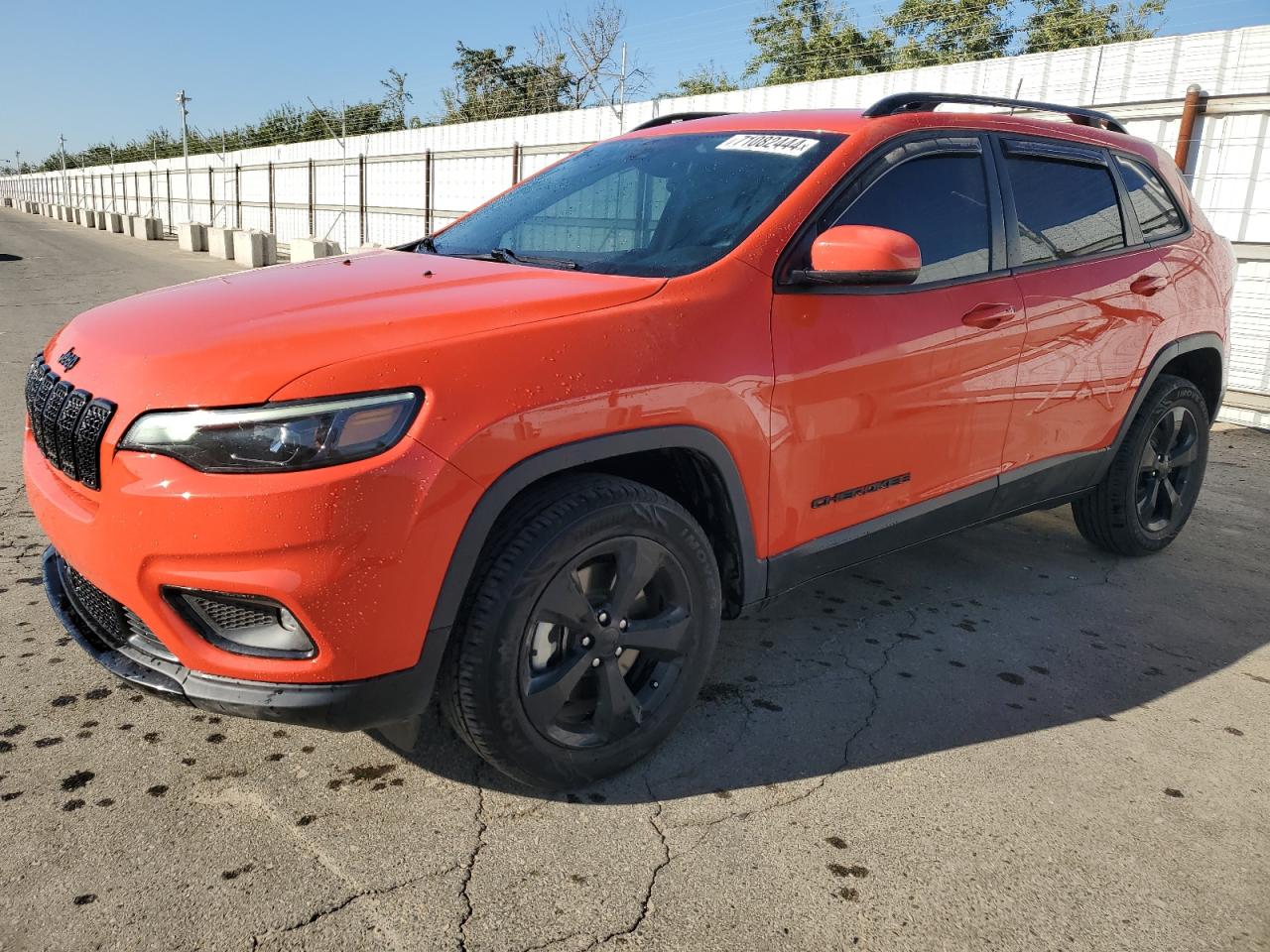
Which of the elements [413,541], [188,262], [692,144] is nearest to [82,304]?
[188,262]

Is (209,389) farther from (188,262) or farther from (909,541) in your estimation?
(188,262)

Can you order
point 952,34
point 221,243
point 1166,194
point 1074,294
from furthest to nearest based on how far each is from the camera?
1. point 221,243
2. point 952,34
3. point 1166,194
4. point 1074,294

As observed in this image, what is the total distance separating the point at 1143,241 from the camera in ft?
12.8

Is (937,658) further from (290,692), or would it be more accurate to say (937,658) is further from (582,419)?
(290,692)

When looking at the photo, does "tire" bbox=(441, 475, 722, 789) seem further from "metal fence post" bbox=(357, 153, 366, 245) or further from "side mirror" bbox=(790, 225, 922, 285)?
"metal fence post" bbox=(357, 153, 366, 245)

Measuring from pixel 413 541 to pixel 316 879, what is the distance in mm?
804

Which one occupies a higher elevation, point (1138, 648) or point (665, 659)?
point (665, 659)

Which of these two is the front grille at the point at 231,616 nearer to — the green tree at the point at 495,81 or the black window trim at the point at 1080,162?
the black window trim at the point at 1080,162

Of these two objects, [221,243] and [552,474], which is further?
[221,243]

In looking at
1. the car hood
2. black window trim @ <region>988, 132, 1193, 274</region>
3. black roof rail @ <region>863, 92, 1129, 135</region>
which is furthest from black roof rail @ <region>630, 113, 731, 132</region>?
the car hood

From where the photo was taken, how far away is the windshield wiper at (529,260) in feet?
9.01

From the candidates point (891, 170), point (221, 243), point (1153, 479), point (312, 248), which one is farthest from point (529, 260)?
point (221, 243)

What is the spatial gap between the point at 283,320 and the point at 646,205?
135 cm

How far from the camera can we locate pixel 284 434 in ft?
6.13
